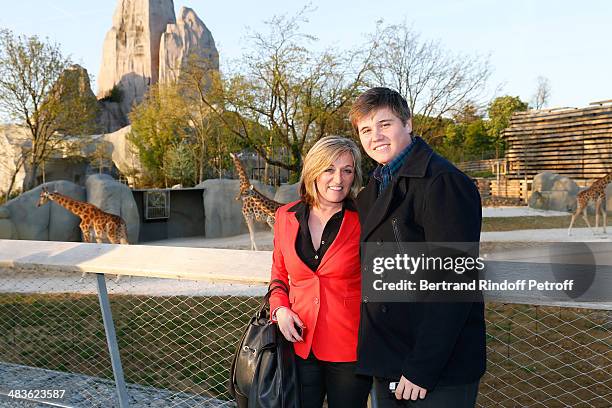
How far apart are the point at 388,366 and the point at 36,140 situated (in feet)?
67.5

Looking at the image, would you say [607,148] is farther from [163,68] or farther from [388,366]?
[163,68]

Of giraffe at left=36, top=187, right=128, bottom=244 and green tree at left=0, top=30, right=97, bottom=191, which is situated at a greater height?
green tree at left=0, top=30, right=97, bottom=191

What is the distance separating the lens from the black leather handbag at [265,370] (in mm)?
1714

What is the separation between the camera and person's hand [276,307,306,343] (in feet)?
5.81

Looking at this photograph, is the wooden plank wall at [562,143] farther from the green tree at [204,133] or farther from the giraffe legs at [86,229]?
the giraffe legs at [86,229]

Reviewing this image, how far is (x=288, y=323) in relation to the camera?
5.84 ft

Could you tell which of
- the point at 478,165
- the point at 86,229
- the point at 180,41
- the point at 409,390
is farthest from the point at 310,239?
the point at 180,41

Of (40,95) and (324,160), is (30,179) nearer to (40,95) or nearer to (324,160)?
(40,95)

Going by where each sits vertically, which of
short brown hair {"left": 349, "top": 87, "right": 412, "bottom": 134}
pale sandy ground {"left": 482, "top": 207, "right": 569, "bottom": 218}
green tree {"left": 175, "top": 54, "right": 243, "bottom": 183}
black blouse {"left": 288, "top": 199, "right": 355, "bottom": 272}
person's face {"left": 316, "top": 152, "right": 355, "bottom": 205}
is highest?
green tree {"left": 175, "top": 54, "right": 243, "bottom": 183}

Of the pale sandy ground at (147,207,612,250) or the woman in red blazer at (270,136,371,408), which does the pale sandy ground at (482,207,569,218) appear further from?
the woman in red blazer at (270,136,371,408)

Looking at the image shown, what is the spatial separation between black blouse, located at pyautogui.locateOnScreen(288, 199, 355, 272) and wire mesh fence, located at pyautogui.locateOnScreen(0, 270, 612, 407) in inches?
59.5

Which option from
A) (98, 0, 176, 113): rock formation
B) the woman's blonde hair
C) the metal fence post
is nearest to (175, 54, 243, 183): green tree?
(98, 0, 176, 113): rock formation

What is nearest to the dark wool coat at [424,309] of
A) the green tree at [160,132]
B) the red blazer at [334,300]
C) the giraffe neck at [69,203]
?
the red blazer at [334,300]

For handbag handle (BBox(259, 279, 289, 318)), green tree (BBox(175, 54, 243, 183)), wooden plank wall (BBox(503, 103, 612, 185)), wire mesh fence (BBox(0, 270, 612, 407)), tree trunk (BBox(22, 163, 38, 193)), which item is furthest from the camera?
wooden plank wall (BBox(503, 103, 612, 185))
